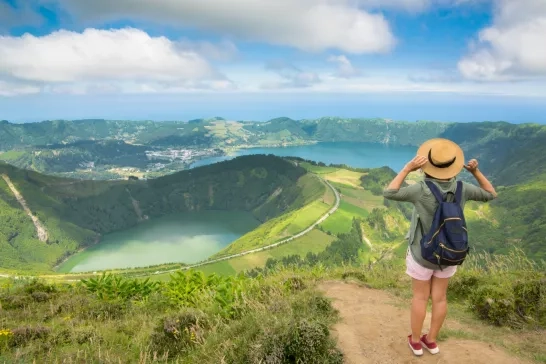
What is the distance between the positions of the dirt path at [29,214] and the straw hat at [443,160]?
19345 cm

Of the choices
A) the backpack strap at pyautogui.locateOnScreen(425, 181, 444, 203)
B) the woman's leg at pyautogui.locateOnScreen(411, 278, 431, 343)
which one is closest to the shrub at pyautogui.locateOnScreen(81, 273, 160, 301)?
the woman's leg at pyautogui.locateOnScreen(411, 278, 431, 343)

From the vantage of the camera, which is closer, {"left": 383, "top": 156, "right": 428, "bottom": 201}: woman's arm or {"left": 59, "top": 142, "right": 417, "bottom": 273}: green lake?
{"left": 383, "top": 156, "right": 428, "bottom": 201}: woman's arm

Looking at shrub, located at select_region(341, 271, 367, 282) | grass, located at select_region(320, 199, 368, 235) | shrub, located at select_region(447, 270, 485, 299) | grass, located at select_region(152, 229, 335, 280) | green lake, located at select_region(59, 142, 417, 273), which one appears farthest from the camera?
green lake, located at select_region(59, 142, 417, 273)

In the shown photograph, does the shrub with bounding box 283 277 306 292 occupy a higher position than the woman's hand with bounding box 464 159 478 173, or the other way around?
the woman's hand with bounding box 464 159 478 173

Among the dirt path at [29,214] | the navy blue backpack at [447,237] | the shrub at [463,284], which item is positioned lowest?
the dirt path at [29,214]

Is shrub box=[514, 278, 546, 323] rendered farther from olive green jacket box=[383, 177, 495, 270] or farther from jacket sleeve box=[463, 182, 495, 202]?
olive green jacket box=[383, 177, 495, 270]

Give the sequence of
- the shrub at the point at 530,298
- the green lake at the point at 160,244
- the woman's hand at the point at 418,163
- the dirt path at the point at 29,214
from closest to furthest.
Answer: the woman's hand at the point at 418,163 < the shrub at the point at 530,298 < the green lake at the point at 160,244 < the dirt path at the point at 29,214

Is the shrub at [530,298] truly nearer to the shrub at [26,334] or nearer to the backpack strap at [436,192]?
the backpack strap at [436,192]

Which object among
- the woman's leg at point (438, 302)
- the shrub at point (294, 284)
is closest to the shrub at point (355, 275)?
the shrub at point (294, 284)

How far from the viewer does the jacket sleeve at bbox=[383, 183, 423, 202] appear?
16.7 ft

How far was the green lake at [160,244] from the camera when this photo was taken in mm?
135750

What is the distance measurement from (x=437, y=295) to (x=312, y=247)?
104 metres

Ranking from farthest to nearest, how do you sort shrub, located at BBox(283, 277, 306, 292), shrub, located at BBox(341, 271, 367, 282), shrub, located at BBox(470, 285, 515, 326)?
shrub, located at BBox(341, 271, 367, 282) → shrub, located at BBox(283, 277, 306, 292) → shrub, located at BBox(470, 285, 515, 326)

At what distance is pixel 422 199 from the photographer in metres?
5.12
